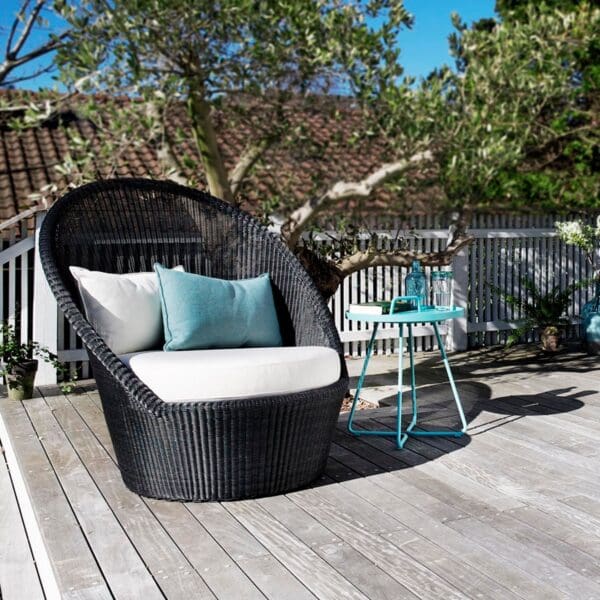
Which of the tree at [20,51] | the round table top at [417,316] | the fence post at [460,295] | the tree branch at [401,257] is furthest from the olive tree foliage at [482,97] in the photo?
the tree at [20,51]

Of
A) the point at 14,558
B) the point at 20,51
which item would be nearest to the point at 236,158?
the point at 20,51

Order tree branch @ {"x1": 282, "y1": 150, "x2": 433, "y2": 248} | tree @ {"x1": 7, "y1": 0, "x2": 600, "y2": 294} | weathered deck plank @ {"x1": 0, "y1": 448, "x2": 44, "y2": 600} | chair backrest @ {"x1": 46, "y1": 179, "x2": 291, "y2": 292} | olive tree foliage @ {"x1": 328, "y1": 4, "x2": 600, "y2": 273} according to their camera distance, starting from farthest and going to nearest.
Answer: tree branch @ {"x1": 282, "y1": 150, "x2": 433, "y2": 248} → olive tree foliage @ {"x1": 328, "y1": 4, "x2": 600, "y2": 273} → tree @ {"x1": 7, "y1": 0, "x2": 600, "y2": 294} → chair backrest @ {"x1": 46, "y1": 179, "x2": 291, "y2": 292} → weathered deck plank @ {"x1": 0, "y1": 448, "x2": 44, "y2": 600}

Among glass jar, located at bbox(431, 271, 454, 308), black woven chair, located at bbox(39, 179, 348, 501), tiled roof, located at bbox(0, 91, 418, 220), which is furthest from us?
tiled roof, located at bbox(0, 91, 418, 220)

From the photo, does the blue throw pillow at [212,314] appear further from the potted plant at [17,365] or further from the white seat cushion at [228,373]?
the potted plant at [17,365]

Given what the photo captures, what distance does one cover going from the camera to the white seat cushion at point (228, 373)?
2.88 m

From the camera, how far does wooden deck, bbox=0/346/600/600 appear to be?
88.1 inches

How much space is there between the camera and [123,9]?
3.90 metres

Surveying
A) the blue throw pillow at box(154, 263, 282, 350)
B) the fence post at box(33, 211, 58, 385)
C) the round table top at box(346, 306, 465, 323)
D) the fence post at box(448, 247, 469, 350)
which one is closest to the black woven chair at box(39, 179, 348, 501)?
the blue throw pillow at box(154, 263, 282, 350)

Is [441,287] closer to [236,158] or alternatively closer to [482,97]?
[482,97]

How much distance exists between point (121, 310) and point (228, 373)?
77 centimetres

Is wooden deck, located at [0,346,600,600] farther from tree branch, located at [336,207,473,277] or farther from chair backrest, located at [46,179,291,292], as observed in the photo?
tree branch, located at [336,207,473,277]

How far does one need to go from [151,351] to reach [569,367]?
412cm

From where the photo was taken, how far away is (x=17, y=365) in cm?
524

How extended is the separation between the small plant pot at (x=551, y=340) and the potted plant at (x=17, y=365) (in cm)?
431
